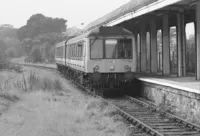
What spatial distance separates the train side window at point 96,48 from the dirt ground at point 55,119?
333cm

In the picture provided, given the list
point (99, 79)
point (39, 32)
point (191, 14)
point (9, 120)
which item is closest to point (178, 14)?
point (191, 14)

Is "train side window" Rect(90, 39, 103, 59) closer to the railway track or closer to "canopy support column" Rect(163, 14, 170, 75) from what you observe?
the railway track

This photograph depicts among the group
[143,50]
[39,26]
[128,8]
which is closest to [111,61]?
[128,8]

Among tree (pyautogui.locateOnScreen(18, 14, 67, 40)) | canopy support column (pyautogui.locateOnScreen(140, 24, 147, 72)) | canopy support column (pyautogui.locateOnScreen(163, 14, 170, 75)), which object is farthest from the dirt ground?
tree (pyautogui.locateOnScreen(18, 14, 67, 40))

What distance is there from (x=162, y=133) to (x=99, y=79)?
24.2ft

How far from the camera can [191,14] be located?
58.1 feet

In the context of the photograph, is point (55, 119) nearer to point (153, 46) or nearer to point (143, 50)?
point (153, 46)

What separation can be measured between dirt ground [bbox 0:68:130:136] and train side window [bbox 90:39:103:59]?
3.33 metres

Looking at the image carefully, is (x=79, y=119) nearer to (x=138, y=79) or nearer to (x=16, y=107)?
(x=16, y=107)

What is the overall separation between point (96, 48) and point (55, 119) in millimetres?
7214

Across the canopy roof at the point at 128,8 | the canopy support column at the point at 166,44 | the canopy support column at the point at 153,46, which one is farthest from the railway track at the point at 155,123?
the canopy support column at the point at 153,46

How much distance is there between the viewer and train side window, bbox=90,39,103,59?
52.1 ft

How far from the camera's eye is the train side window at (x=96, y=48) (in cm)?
1590

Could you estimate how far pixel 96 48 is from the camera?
52.3 feet
